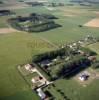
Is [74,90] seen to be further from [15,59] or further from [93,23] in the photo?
[93,23]

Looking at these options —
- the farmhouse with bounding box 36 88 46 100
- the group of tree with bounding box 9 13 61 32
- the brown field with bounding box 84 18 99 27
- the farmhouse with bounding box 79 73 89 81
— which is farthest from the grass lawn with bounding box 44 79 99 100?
the brown field with bounding box 84 18 99 27

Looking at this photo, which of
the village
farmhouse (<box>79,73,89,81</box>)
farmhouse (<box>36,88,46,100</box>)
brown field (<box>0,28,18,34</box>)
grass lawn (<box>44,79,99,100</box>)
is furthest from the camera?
brown field (<box>0,28,18,34</box>)

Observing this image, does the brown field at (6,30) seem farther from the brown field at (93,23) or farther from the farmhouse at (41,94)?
the farmhouse at (41,94)

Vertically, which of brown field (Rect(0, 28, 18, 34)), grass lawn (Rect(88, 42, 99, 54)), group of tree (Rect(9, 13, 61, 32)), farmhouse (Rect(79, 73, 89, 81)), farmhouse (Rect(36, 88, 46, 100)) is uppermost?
group of tree (Rect(9, 13, 61, 32))

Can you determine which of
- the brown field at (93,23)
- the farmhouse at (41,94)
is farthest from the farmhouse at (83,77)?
the brown field at (93,23)

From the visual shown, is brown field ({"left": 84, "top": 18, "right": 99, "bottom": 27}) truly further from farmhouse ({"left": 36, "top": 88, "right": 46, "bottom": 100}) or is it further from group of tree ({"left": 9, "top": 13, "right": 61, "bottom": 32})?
farmhouse ({"left": 36, "top": 88, "right": 46, "bottom": 100})

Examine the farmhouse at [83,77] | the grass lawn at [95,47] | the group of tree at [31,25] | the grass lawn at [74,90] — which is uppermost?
the group of tree at [31,25]
